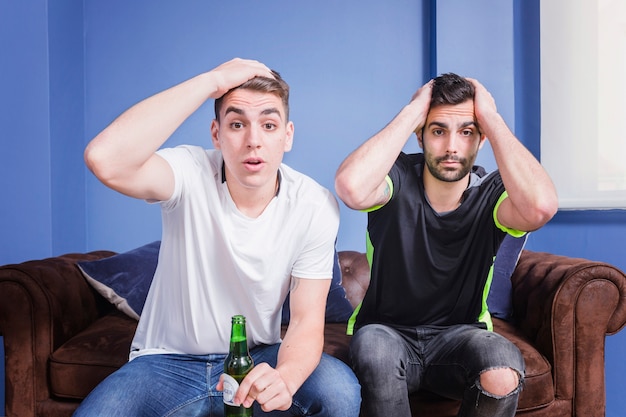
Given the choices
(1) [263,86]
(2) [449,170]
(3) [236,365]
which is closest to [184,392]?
(3) [236,365]

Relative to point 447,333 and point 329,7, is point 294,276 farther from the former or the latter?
point 329,7

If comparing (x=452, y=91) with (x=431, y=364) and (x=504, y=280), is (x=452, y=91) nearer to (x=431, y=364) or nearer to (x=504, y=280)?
(x=431, y=364)

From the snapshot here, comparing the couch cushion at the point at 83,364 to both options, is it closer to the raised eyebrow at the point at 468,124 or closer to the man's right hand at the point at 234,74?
the man's right hand at the point at 234,74

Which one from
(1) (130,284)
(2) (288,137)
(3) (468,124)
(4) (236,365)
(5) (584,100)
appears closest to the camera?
(4) (236,365)

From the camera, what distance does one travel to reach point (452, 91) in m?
1.79

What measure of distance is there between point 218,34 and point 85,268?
4.76 ft

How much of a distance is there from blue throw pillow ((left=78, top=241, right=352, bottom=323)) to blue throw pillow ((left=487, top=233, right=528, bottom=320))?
59 centimetres

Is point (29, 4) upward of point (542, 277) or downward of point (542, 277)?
upward

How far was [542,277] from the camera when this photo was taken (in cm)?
216

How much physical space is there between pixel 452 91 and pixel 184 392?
1.18m

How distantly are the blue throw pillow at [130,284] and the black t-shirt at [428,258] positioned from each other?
1.80 ft

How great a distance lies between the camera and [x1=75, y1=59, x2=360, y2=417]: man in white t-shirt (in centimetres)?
144

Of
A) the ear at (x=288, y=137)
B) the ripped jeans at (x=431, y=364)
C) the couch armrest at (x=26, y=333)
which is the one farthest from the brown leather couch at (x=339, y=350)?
the ear at (x=288, y=137)

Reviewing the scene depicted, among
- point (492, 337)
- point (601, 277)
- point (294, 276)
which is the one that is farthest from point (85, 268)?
point (601, 277)
